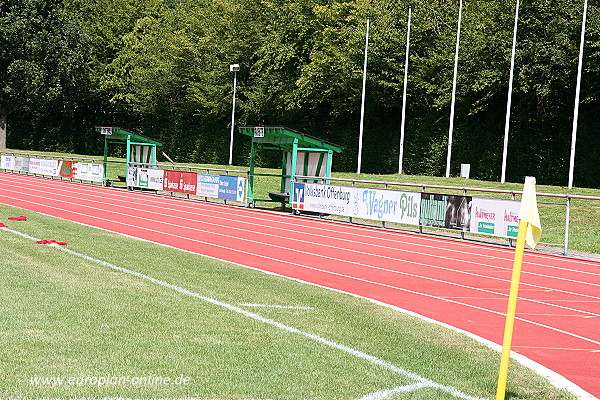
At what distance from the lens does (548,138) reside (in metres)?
37.0

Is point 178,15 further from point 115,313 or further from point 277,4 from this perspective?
point 115,313

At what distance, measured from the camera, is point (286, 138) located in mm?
26922

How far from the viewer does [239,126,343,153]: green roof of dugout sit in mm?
26344

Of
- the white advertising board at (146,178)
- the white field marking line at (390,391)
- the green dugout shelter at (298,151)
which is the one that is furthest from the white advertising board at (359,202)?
the white field marking line at (390,391)

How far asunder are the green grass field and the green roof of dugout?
15.9 metres

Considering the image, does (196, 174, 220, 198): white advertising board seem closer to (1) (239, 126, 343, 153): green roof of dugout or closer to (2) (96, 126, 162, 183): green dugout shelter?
(1) (239, 126, 343, 153): green roof of dugout

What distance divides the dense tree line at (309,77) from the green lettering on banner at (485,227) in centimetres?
1521

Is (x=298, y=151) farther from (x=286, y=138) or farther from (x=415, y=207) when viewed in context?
(x=415, y=207)

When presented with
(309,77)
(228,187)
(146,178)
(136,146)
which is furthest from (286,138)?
(309,77)

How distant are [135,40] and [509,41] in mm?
37604

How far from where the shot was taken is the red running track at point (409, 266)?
27.9ft

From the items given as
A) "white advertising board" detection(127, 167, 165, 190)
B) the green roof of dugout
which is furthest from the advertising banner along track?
"white advertising board" detection(127, 167, 165, 190)

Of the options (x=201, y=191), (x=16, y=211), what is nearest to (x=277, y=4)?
(x=201, y=191)

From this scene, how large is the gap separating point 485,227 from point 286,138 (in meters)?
10.1
